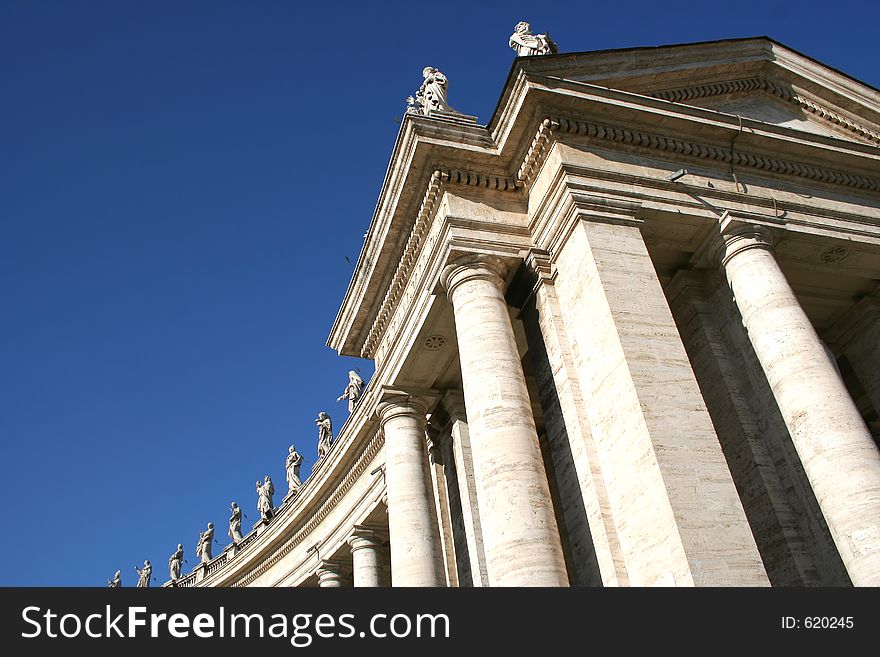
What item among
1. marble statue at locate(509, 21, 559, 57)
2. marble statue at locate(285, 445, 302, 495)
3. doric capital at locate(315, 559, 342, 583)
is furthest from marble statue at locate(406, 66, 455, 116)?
marble statue at locate(285, 445, 302, 495)

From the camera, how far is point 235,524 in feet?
165

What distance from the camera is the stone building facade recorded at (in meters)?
14.1

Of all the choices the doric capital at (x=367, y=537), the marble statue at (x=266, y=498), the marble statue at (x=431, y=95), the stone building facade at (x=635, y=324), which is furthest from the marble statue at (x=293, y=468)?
the marble statue at (x=431, y=95)

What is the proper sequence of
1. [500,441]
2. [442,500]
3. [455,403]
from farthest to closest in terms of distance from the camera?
[442,500], [455,403], [500,441]

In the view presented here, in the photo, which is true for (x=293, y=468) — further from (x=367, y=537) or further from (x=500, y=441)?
(x=500, y=441)

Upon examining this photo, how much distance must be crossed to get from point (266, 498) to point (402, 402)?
27.4m

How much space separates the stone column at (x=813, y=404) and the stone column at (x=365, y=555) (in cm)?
1882

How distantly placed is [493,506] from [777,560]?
6.93m

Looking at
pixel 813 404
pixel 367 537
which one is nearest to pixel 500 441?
pixel 813 404
